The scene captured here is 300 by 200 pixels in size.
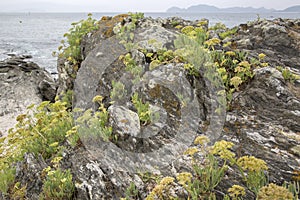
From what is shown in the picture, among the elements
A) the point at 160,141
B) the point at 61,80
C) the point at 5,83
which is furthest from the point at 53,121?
the point at 5,83

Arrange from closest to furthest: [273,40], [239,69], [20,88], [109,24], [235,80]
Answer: [235,80] → [239,69] → [273,40] → [109,24] → [20,88]

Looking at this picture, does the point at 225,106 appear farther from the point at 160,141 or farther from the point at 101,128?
the point at 101,128

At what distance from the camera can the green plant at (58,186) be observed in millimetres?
5285

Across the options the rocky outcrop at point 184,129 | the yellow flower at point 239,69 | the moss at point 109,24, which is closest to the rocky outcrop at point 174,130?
the rocky outcrop at point 184,129

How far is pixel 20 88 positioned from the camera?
19219 mm

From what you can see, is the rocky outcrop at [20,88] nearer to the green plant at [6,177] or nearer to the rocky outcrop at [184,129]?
the green plant at [6,177]

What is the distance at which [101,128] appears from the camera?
6113 mm

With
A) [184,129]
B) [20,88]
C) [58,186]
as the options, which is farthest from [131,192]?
[20,88]

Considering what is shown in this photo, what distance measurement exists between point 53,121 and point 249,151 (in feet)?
14.9

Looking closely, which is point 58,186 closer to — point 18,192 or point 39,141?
point 18,192

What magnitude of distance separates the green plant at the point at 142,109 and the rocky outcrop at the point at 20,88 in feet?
37.4

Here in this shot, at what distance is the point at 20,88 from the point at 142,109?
51.5 ft

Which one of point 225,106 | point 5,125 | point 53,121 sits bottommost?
point 5,125

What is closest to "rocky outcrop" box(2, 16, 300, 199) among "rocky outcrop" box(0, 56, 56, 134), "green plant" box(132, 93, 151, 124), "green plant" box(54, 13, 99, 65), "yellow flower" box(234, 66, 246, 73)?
"green plant" box(132, 93, 151, 124)
